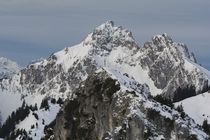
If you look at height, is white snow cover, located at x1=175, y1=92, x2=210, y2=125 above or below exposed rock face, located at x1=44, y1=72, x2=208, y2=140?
above

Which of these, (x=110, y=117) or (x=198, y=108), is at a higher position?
(x=198, y=108)

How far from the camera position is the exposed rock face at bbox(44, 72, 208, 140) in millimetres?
67188

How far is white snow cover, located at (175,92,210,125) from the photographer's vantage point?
138400 millimetres

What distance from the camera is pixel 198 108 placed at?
15050 cm

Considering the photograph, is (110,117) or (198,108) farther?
A: (198,108)

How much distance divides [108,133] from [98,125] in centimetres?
524

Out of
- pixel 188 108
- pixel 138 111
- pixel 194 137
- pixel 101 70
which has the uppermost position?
pixel 188 108

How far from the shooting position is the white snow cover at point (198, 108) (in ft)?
454

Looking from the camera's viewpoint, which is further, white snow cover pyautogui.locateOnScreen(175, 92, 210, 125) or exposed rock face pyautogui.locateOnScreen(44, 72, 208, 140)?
white snow cover pyautogui.locateOnScreen(175, 92, 210, 125)

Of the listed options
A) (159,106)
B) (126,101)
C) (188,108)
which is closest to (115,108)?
(126,101)

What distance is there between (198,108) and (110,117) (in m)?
83.5

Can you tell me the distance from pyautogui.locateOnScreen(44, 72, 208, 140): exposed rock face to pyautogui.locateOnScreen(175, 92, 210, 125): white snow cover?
57.8 m

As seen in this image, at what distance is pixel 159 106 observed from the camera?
7206 centimetres

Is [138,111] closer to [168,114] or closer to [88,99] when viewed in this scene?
[168,114]
